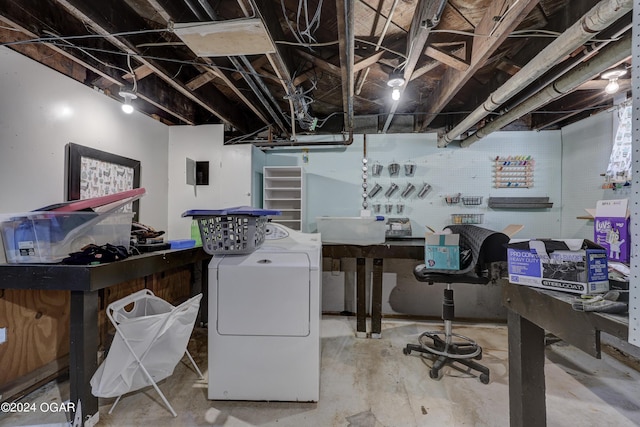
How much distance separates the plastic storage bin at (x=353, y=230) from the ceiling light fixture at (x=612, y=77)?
208cm

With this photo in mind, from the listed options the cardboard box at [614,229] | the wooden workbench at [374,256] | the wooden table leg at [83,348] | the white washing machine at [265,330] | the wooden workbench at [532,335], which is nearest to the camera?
the wooden workbench at [532,335]

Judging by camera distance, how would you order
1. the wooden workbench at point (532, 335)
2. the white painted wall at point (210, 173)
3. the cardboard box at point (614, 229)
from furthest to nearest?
the white painted wall at point (210, 173) → the cardboard box at point (614, 229) → the wooden workbench at point (532, 335)

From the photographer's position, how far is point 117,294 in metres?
2.31

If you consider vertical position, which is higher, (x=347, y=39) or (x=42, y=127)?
(x=347, y=39)

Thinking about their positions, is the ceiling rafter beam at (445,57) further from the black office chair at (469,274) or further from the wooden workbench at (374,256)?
the wooden workbench at (374,256)

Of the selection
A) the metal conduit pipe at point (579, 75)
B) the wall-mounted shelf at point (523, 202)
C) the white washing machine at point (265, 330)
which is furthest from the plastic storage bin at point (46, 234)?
the wall-mounted shelf at point (523, 202)

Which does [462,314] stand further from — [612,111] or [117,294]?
[117,294]

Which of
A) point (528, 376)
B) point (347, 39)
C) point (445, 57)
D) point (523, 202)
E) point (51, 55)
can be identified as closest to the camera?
point (528, 376)

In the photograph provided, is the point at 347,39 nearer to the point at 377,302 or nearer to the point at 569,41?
the point at 569,41

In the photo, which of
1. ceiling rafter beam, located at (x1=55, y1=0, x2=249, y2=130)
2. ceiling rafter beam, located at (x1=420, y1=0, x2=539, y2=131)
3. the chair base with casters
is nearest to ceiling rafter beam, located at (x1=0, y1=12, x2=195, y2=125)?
ceiling rafter beam, located at (x1=55, y1=0, x2=249, y2=130)

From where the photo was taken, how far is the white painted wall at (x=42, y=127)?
5.67ft

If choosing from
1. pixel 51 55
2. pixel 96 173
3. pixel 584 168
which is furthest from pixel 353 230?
pixel 51 55

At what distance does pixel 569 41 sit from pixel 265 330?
Result: 7.43ft

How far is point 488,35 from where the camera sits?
61.3 inches
